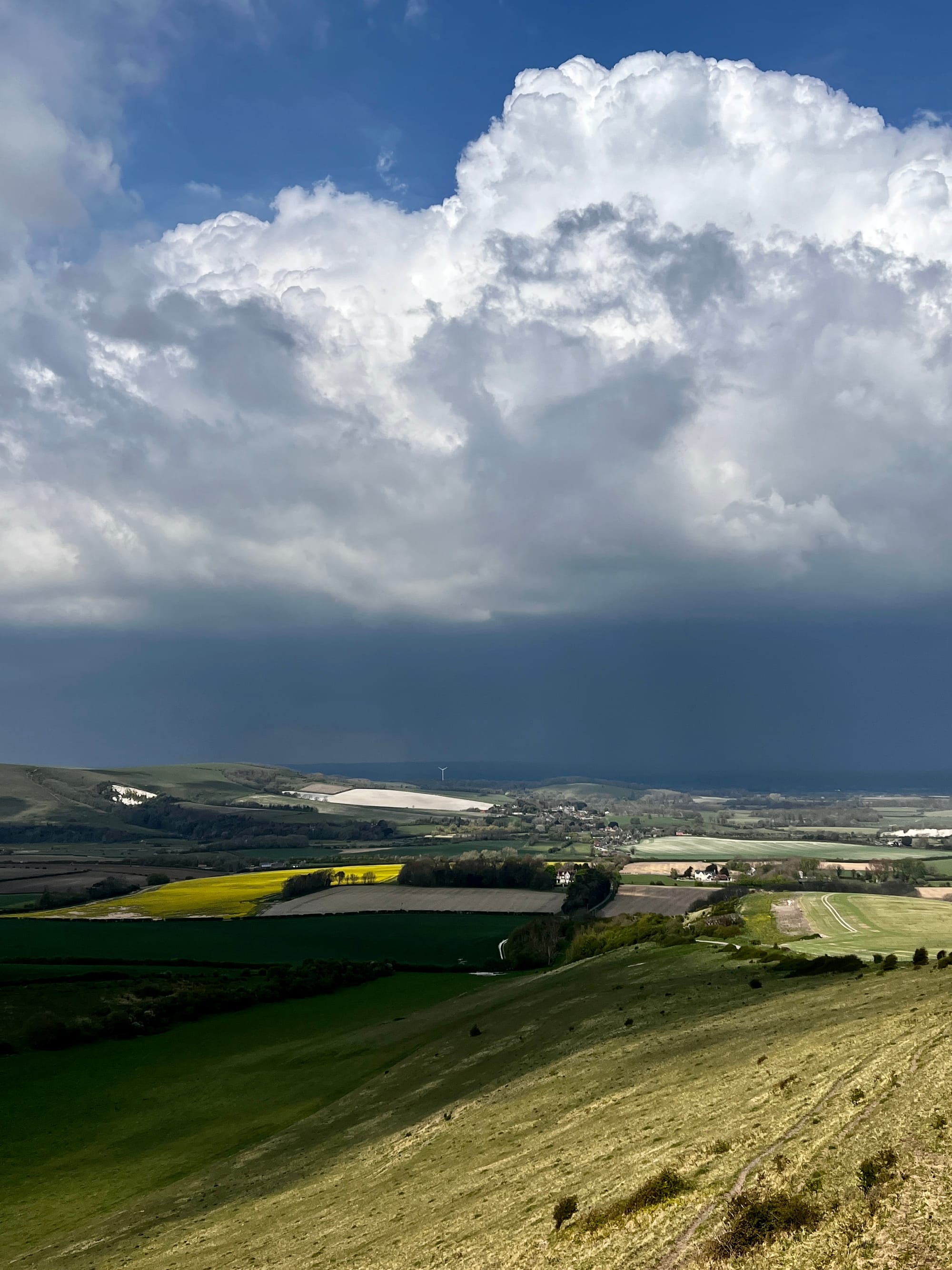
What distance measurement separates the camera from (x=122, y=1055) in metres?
68.6

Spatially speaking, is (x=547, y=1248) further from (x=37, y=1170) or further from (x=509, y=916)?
(x=509, y=916)

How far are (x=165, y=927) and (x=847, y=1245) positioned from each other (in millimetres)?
129231

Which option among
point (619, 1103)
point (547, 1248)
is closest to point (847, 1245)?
point (547, 1248)

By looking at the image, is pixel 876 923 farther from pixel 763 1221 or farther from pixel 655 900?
pixel 763 1221

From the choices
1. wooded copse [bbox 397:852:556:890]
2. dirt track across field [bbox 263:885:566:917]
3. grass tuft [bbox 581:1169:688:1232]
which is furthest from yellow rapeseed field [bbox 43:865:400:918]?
grass tuft [bbox 581:1169:688:1232]

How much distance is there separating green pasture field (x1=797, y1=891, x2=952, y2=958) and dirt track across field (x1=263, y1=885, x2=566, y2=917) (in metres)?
47.5

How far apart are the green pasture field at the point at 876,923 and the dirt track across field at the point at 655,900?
23955 millimetres

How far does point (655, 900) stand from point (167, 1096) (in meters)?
94.6

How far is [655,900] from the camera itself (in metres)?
137

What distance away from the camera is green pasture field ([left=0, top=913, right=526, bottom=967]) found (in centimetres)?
11031

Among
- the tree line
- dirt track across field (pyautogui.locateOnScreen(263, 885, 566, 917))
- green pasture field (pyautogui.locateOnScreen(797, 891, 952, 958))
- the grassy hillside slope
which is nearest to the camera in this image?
the grassy hillside slope

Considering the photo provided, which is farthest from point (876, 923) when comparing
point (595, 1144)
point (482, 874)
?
point (482, 874)

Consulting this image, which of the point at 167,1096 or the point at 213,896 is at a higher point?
the point at 167,1096

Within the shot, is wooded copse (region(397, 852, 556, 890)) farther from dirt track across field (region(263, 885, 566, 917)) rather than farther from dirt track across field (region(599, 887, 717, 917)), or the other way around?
dirt track across field (region(599, 887, 717, 917))
